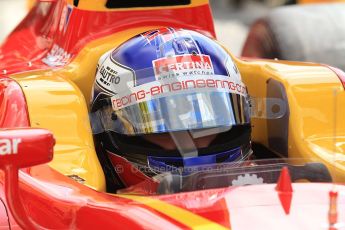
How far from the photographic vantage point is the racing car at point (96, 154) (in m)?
1.83

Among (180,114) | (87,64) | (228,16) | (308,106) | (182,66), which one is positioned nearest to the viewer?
(180,114)

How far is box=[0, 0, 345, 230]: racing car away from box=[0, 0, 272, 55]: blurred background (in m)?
3.56

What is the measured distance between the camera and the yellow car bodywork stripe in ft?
5.87

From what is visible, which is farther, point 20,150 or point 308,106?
point 308,106

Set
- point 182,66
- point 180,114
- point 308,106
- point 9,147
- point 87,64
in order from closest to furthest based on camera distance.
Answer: point 9,147, point 180,114, point 182,66, point 308,106, point 87,64

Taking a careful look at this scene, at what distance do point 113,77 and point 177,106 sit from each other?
26cm

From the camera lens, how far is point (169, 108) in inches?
87.7

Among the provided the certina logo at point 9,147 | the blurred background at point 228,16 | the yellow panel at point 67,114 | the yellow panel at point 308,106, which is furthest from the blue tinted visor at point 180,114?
the blurred background at point 228,16

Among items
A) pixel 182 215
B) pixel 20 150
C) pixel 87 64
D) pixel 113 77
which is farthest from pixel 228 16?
pixel 20 150

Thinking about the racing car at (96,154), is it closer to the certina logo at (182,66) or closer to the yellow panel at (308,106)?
the yellow panel at (308,106)

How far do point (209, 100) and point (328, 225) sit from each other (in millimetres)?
587

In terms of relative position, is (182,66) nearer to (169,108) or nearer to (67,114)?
(169,108)

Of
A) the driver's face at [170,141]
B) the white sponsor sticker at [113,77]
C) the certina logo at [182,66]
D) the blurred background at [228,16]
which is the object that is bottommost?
the blurred background at [228,16]

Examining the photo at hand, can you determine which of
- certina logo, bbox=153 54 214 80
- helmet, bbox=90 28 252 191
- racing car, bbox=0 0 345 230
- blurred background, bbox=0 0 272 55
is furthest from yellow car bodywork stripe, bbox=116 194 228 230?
blurred background, bbox=0 0 272 55
